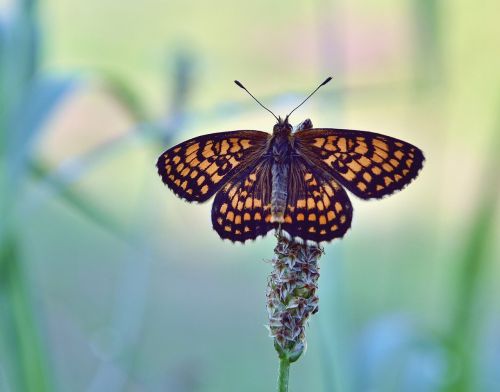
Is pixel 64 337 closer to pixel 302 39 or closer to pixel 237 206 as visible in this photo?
pixel 237 206

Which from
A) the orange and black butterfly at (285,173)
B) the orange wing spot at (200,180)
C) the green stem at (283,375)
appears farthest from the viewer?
the orange wing spot at (200,180)

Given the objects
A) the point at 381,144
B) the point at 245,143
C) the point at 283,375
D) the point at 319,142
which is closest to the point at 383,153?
the point at 381,144

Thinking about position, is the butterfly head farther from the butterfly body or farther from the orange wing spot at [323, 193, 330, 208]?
the orange wing spot at [323, 193, 330, 208]

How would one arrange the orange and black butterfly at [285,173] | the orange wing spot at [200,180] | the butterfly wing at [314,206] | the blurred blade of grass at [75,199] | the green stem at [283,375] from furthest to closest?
1. the blurred blade of grass at [75,199]
2. the orange wing spot at [200,180]
3. the orange and black butterfly at [285,173]
4. the butterfly wing at [314,206]
5. the green stem at [283,375]

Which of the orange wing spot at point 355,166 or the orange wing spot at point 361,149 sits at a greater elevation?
the orange wing spot at point 361,149

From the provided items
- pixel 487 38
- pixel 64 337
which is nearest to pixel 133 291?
pixel 64 337

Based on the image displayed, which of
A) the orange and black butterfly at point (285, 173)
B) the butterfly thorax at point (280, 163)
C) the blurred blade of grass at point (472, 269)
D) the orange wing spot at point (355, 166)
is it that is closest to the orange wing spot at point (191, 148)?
the orange and black butterfly at point (285, 173)

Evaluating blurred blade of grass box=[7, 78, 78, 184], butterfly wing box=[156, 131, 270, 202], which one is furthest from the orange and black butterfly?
blurred blade of grass box=[7, 78, 78, 184]

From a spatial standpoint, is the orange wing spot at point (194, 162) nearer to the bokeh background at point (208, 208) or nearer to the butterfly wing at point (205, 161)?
the butterfly wing at point (205, 161)
